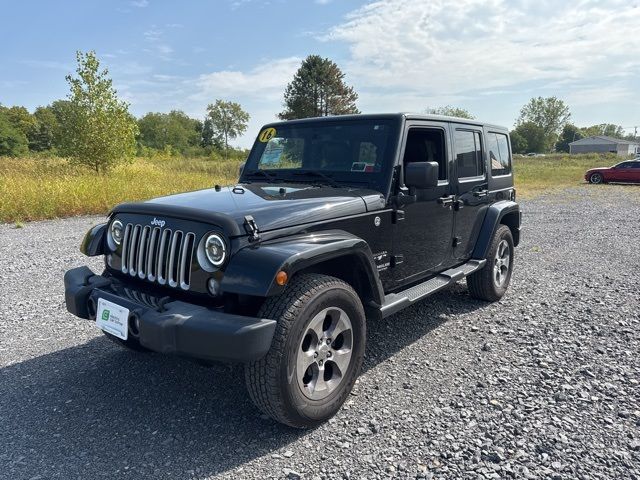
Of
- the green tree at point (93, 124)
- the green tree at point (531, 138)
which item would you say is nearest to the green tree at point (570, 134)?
the green tree at point (531, 138)

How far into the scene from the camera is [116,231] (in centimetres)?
325

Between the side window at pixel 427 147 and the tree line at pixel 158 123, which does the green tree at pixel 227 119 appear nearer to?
the tree line at pixel 158 123

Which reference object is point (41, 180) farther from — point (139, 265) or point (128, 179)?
point (139, 265)

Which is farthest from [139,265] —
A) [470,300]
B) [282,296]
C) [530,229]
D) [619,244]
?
[530,229]

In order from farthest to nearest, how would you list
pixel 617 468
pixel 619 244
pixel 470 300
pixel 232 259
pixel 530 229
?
pixel 530 229 < pixel 619 244 < pixel 470 300 < pixel 232 259 < pixel 617 468

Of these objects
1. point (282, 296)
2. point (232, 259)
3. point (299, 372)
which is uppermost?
point (232, 259)

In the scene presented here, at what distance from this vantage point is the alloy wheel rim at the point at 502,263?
16.9ft

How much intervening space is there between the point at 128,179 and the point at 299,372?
1425cm

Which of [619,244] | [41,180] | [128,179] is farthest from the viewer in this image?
[128,179]

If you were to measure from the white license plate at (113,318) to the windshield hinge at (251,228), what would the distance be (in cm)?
82

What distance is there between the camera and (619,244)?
27.5 feet

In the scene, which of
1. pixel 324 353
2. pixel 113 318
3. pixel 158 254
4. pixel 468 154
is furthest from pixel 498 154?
pixel 113 318

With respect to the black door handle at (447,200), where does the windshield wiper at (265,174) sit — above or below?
above

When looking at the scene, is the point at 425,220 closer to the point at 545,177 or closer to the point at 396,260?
the point at 396,260
